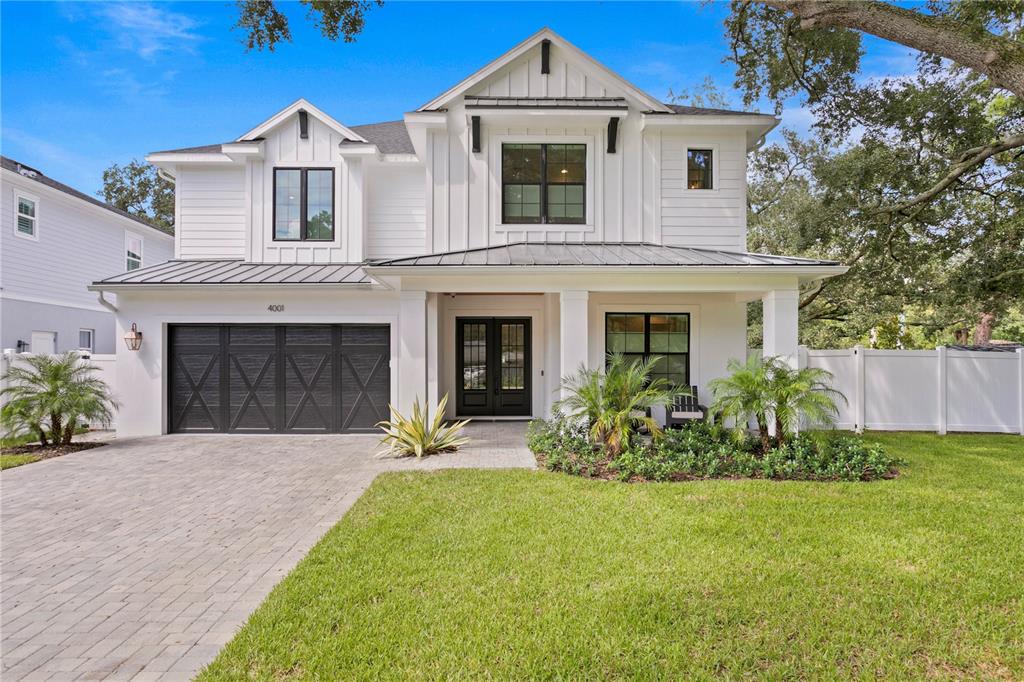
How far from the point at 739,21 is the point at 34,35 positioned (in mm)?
14174

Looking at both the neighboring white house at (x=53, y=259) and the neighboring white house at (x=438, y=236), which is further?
the neighboring white house at (x=53, y=259)

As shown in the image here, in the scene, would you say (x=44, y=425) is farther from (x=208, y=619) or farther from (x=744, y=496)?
(x=744, y=496)

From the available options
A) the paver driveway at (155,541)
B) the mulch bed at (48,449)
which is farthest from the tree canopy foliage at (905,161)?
the mulch bed at (48,449)

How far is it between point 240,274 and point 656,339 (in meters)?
8.52

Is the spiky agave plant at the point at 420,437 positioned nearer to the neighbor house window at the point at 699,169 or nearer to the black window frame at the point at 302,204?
the black window frame at the point at 302,204

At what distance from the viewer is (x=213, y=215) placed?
35.8 ft

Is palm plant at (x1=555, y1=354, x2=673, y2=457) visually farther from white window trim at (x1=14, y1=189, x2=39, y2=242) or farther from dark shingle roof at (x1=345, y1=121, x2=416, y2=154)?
white window trim at (x1=14, y1=189, x2=39, y2=242)

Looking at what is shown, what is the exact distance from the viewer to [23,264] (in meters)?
13.4

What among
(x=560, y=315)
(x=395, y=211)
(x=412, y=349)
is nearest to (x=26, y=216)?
(x=395, y=211)

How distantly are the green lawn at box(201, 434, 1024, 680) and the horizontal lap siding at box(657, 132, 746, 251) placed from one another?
5739mm

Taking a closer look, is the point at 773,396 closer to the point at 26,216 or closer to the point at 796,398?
the point at 796,398

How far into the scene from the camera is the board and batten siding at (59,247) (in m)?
13.1

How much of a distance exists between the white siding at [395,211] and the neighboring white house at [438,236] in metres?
0.39

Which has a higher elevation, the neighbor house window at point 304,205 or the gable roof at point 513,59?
the gable roof at point 513,59
